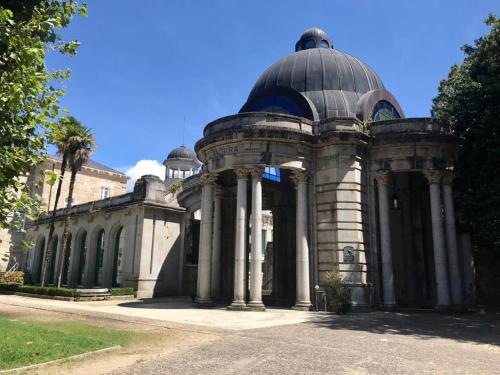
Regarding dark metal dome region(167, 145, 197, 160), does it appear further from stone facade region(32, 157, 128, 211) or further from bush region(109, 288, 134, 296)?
bush region(109, 288, 134, 296)

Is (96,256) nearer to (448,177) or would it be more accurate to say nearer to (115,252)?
(115,252)

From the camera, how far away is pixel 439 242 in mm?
21719

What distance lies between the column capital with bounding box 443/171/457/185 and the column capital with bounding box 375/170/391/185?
10.0 feet

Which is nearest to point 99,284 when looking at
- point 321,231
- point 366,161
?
point 321,231

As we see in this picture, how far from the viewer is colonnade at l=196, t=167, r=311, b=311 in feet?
68.3

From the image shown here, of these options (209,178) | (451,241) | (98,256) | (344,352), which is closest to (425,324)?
(451,241)

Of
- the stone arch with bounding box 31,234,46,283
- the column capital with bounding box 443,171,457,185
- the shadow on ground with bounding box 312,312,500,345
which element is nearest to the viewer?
the shadow on ground with bounding box 312,312,500,345

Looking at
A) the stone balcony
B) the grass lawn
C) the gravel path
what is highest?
the stone balcony

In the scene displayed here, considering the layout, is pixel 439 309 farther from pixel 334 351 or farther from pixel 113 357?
pixel 113 357

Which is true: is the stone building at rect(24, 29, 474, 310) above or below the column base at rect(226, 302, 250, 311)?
above

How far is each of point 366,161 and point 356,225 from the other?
3.96 metres

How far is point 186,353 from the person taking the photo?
9.93m

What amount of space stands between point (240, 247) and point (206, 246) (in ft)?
8.35

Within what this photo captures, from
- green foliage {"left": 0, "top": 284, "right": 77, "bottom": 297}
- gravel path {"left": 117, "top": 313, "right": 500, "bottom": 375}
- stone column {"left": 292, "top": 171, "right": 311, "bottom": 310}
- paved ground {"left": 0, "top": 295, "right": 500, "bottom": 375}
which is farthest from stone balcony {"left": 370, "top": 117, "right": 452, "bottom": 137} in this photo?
green foliage {"left": 0, "top": 284, "right": 77, "bottom": 297}
